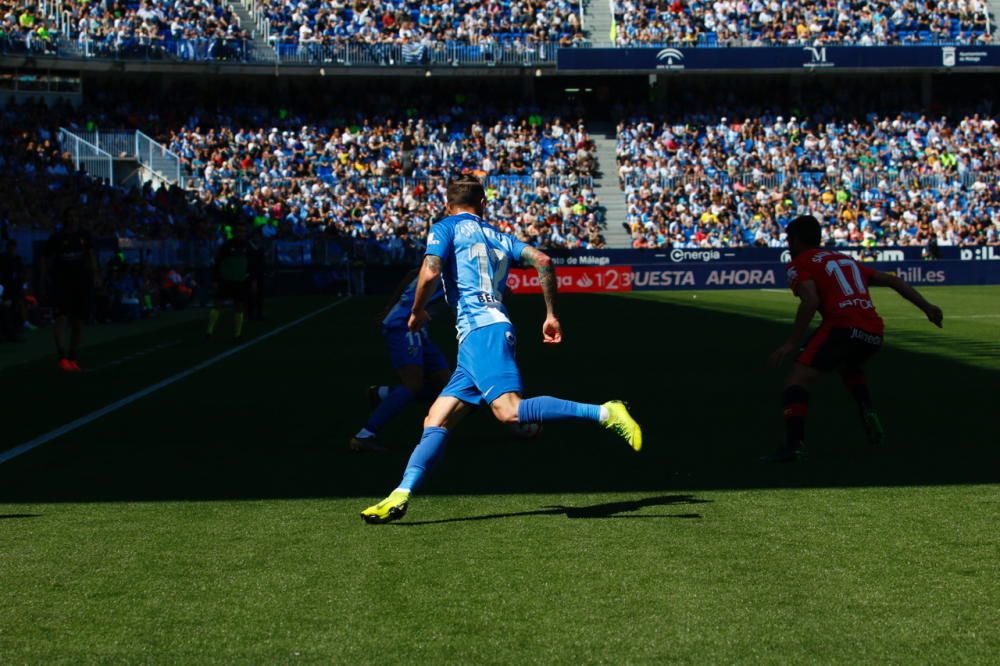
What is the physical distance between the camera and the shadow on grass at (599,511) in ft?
23.8

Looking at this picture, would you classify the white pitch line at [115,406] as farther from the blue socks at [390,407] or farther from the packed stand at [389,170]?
the packed stand at [389,170]

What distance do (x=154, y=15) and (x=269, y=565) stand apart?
5168cm

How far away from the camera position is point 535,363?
58.6 feet

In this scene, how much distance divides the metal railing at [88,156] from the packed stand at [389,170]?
316 centimetres

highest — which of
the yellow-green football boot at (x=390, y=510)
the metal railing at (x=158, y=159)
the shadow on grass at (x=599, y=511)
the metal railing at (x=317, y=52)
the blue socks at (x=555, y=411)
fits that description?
the metal railing at (x=317, y=52)

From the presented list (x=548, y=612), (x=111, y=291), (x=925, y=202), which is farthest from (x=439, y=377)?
(x=925, y=202)

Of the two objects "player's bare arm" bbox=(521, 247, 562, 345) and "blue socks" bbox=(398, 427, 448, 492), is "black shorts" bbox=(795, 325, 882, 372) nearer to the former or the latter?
"player's bare arm" bbox=(521, 247, 562, 345)

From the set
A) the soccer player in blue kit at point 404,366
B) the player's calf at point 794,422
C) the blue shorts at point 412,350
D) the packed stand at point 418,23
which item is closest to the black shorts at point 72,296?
the soccer player in blue kit at point 404,366

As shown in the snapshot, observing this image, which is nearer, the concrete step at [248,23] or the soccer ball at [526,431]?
the soccer ball at [526,431]

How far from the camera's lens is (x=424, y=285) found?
23.6ft

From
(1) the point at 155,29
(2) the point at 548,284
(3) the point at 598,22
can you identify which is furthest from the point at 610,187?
(2) the point at 548,284

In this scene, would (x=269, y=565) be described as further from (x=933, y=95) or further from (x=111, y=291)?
(x=933, y=95)

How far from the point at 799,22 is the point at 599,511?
179 feet

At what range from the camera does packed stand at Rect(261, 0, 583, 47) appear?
56156 millimetres
